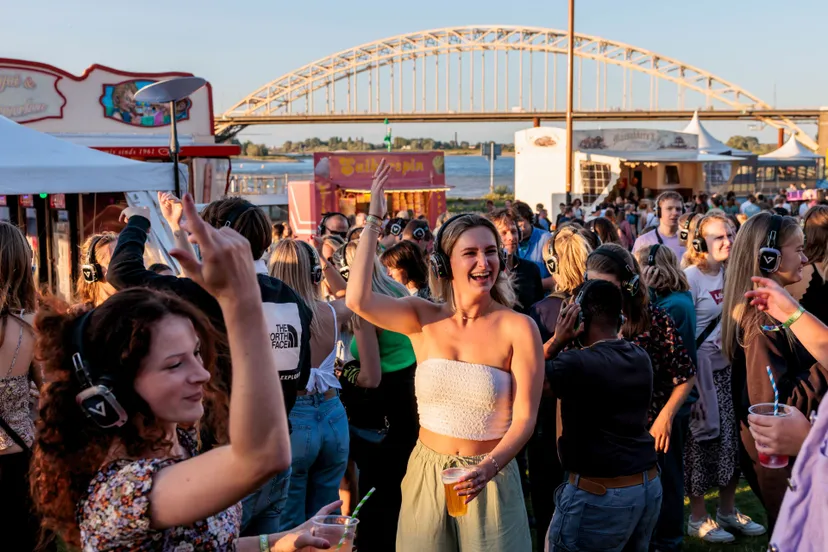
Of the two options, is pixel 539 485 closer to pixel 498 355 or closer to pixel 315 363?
pixel 315 363

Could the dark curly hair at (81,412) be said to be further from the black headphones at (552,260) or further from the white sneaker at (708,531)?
the white sneaker at (708,531)

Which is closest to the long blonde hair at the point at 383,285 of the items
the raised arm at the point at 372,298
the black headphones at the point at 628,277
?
the raised arm at the point at 372,298

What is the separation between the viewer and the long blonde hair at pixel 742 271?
358 centimetres

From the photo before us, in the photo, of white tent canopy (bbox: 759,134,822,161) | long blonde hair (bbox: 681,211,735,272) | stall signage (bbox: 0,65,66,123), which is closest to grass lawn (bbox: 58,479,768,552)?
long blonde hair (bbox: 681,211,735,272)

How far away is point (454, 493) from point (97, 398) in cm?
145

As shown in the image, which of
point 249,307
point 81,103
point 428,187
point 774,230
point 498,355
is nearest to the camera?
point 249,307

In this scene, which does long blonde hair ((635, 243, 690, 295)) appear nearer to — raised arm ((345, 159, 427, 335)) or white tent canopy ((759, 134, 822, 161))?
raised arm ((345, 159, 427, 335))

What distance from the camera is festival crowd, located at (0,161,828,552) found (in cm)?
164

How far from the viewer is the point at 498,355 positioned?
3.01 meters

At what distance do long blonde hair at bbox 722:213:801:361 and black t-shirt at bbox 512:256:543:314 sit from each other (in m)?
2.28

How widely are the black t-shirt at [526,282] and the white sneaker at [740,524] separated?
1890 millimetres

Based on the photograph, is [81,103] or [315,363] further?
[81,103]

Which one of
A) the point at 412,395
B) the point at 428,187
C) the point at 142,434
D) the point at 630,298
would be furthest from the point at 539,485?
the point at 428,187

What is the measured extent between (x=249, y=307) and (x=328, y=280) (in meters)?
3.38
